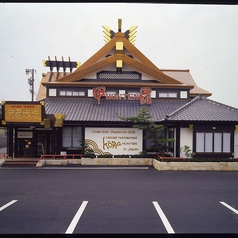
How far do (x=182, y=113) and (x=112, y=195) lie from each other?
10711 millimetres

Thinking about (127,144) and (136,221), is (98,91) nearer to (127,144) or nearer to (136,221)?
(127,144)

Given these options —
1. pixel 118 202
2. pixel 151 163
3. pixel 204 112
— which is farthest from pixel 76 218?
pixel 204 112

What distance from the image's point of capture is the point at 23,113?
18188 mm

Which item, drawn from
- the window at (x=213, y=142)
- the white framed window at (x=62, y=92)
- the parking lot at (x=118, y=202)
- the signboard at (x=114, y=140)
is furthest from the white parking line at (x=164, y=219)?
the white framed window at (x=62, y=92)

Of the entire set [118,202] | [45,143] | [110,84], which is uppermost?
[110,84]

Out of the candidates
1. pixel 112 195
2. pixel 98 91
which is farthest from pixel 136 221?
pixel 98 91

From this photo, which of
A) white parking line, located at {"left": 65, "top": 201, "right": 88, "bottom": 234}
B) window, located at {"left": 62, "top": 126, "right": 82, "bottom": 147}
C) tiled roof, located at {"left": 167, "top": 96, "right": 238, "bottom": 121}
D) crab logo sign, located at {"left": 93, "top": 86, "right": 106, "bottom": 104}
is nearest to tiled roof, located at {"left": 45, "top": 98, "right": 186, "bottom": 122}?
crab logo sign, located at {"left": 93, "top": 86, "right": 106, "bottom": 104}

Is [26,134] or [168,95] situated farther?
[168,95]

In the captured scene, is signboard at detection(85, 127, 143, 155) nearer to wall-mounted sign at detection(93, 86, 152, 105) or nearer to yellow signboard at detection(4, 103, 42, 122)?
wall-mounted sign at detection(93, 86, 152, 105)

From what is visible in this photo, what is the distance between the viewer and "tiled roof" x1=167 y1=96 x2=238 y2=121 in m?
17.7

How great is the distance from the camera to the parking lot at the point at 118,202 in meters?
6.41

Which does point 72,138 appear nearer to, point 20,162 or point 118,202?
point 20,162

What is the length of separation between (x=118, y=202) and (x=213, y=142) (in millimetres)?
11704

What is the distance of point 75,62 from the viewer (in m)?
34.8
